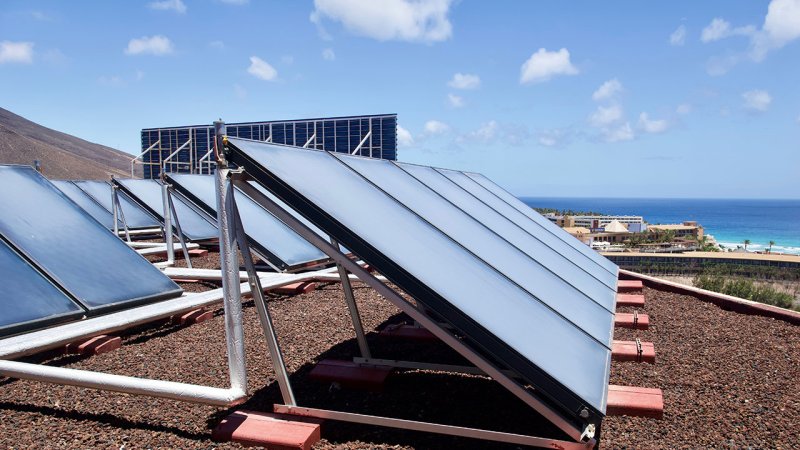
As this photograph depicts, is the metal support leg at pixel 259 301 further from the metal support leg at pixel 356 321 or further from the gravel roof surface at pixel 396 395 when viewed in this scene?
the metal support leg at pixel 356 321

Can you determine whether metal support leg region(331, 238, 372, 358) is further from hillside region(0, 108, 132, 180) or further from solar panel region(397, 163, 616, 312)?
hillside region(0, 108, 132, 180)

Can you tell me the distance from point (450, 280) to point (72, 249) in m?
3.78

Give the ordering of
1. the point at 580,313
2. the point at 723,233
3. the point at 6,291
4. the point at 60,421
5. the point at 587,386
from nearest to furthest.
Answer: the point at 587,386 < the point at 60,421 < the point at 580,313 < the point at 6,291 < the point at 723,233

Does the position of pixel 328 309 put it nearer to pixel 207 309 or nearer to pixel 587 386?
pixel 207 309

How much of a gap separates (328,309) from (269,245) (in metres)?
2.06

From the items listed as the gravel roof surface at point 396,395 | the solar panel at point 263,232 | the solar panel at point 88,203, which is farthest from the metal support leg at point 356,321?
the solar panel at point 88,203

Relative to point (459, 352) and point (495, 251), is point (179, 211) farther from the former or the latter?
point (459, 352)

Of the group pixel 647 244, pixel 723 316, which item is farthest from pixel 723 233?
pixel 723 316

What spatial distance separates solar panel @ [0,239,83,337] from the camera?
3974 mm

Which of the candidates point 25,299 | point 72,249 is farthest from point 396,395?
point 72,249

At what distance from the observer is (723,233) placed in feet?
626

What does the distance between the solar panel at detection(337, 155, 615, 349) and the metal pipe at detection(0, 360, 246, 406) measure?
5.32 ft

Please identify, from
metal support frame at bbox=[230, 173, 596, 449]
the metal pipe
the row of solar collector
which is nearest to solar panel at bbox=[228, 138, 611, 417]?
the row of solar collector

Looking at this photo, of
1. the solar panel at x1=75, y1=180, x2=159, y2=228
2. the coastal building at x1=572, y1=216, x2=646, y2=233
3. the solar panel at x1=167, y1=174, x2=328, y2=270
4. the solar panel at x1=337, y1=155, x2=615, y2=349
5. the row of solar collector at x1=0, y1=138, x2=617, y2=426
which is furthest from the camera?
the coastal building at x1=572, y1=216, x2=646, y2=233
